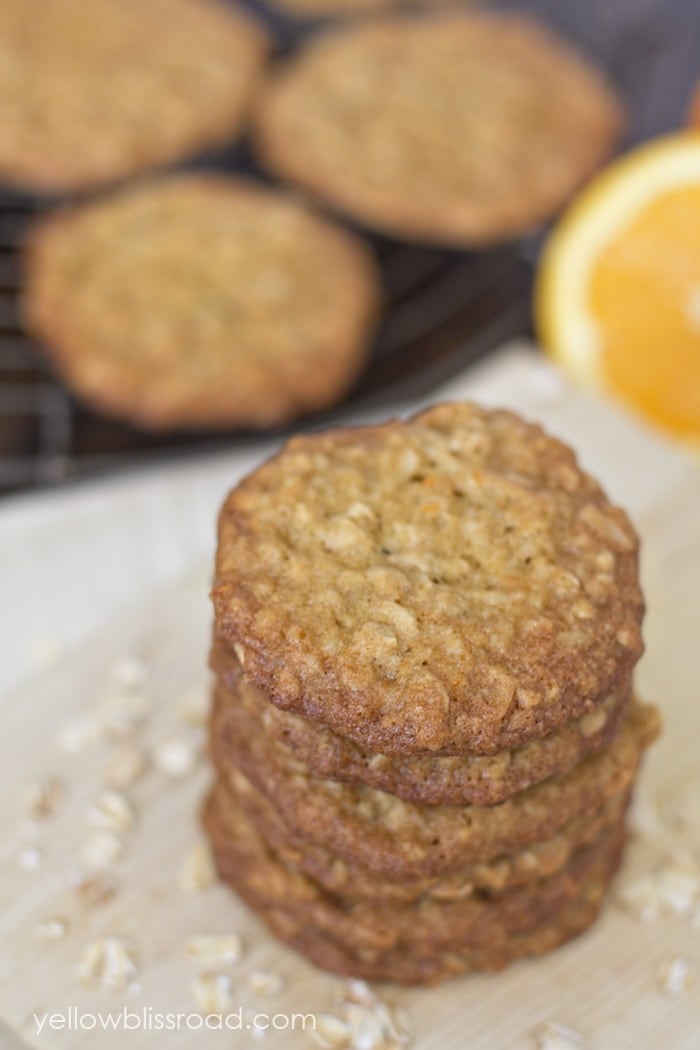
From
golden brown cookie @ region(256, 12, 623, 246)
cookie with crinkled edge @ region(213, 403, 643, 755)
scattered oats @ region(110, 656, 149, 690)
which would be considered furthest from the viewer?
golden brown cookie @ region(256, 12, 623, 246)

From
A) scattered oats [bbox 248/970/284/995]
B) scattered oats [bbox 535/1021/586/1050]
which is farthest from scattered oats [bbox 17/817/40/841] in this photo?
scattered oats [bbox 535/1021/586/1050]

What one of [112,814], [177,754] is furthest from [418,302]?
[112,814]

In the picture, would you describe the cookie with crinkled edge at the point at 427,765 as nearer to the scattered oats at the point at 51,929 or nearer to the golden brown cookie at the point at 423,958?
the golden brown cookie at the point at 423,958

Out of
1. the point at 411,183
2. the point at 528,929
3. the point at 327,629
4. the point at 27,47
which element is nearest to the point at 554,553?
the point at 327,629

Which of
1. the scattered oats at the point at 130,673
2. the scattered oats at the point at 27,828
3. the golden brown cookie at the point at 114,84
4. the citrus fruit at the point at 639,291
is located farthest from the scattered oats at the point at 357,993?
the golden brown cookie at the point at 114,84

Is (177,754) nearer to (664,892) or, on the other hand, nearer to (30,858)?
(30,858)

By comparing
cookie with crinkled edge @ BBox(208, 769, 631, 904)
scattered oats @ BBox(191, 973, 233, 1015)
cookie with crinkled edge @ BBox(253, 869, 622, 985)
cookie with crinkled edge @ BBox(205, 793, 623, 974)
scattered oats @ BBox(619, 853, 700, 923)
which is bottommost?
scattered oats @ BBox(191, 973, 233, 1015)

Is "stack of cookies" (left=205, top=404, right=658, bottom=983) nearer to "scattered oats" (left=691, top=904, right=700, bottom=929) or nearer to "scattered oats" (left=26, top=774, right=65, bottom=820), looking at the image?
"scattered oats" (left=691, top=904, right=700, bottom=929)
